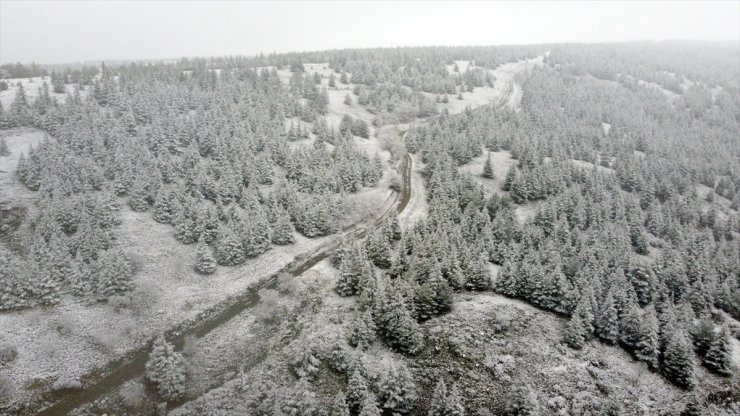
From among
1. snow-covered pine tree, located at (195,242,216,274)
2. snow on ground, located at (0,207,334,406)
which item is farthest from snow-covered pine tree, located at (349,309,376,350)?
snow-covered pine tree, located at (195,242,216,274)

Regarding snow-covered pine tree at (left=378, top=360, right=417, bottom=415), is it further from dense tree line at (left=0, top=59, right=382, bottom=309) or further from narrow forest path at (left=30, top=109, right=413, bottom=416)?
dense tree line at (left=0, top=59, right=382, bottom=309)

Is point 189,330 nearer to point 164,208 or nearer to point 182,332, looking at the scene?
point 182,332

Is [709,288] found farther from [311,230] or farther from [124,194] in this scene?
[124,194]

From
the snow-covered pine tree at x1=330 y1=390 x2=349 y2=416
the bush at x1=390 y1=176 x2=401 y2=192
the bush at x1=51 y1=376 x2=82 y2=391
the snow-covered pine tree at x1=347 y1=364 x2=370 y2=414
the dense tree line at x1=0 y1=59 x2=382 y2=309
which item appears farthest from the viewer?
the bush at x1=390 y1=176 x2=401 y2=192

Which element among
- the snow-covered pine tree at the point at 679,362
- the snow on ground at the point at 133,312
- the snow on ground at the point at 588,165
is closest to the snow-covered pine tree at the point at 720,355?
the snow-covered pine tree at the point at 679,362

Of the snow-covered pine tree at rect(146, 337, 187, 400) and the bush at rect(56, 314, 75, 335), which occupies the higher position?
the bush at rect(56, 314, 75, 335)

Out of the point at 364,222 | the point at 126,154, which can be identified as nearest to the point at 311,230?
the point at 364,222

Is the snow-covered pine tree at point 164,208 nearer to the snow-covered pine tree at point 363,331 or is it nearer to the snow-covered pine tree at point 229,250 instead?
the snow-covered pine tree at point 229,250
